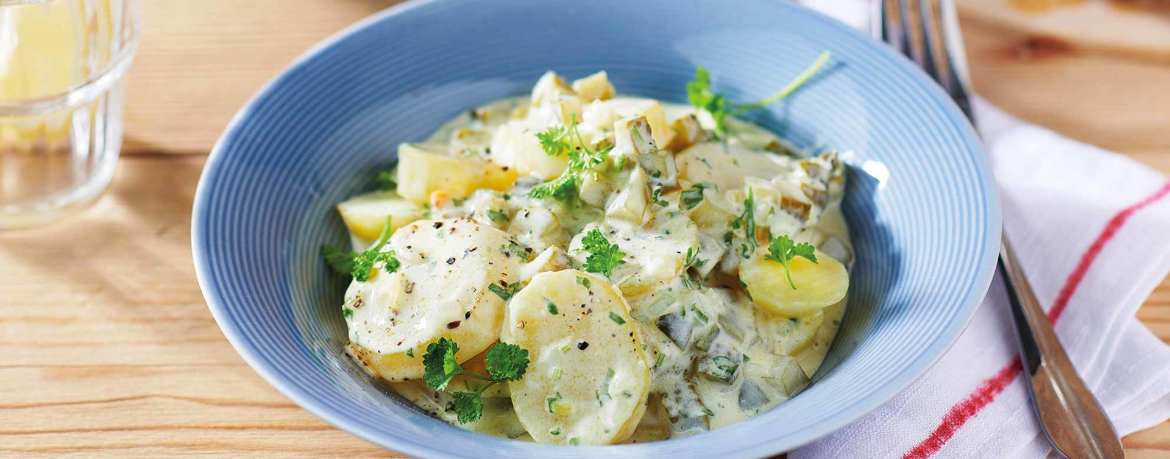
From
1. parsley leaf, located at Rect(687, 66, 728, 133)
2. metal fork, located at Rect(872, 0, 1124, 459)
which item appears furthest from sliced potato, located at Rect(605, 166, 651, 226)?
metal fork, located at Rect(872, 0, 1124, 459)

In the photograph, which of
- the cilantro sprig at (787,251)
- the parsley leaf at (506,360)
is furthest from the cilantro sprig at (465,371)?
the cilantro sprig at (787,251)

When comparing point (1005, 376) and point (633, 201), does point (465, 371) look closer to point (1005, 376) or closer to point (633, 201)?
point (633, 201)

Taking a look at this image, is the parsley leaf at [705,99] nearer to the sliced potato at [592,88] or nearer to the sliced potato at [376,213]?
the sliced potato at [592,88]

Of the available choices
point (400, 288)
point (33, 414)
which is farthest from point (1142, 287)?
point (33, 414)

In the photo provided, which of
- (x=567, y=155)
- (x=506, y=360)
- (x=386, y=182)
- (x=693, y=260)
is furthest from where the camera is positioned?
(x=386, y=182)

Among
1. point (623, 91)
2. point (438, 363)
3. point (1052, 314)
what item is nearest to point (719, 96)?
point (623, 91)

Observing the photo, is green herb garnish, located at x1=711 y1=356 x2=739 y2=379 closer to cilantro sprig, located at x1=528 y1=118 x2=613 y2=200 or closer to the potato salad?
the potato salad
